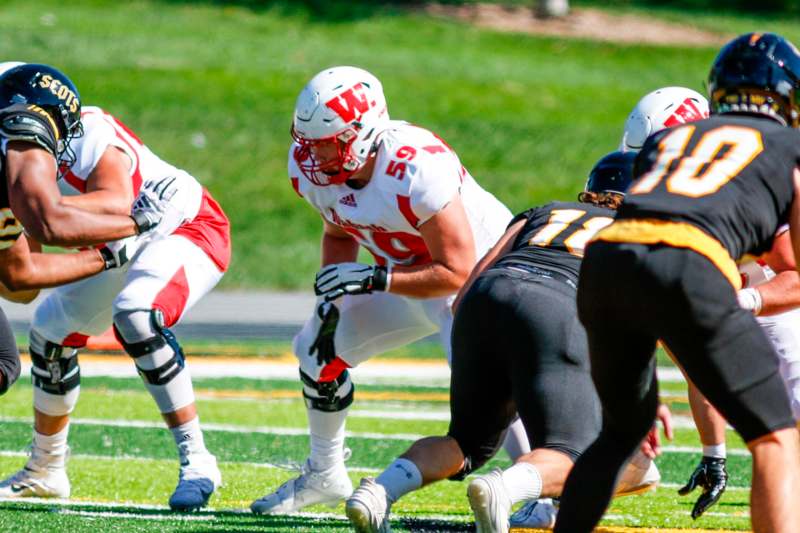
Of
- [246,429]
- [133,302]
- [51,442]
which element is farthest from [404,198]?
[246,429]

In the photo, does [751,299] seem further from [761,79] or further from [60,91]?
[60,91]

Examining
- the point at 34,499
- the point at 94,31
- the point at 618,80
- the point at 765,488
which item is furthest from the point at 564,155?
the point at 765,488

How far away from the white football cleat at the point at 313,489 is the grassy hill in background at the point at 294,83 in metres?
12.1

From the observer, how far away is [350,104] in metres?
5.18

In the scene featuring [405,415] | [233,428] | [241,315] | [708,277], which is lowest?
[241,315]

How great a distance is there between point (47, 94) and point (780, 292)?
2.81m

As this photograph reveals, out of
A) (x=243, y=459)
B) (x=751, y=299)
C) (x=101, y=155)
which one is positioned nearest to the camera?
(x=751, y=299)

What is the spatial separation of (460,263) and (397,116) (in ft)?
59.2

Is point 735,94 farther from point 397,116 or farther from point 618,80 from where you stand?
point 618,80

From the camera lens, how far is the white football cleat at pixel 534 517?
498 centimetres

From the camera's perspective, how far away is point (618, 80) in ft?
89.6

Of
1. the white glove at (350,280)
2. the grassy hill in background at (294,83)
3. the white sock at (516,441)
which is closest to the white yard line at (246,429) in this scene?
the white sock at (516,441)

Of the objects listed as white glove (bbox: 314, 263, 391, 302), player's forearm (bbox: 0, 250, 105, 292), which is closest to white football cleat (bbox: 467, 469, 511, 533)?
white glove (bbox: 314, 263, 391, 302)

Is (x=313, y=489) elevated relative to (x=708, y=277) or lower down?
lower down
